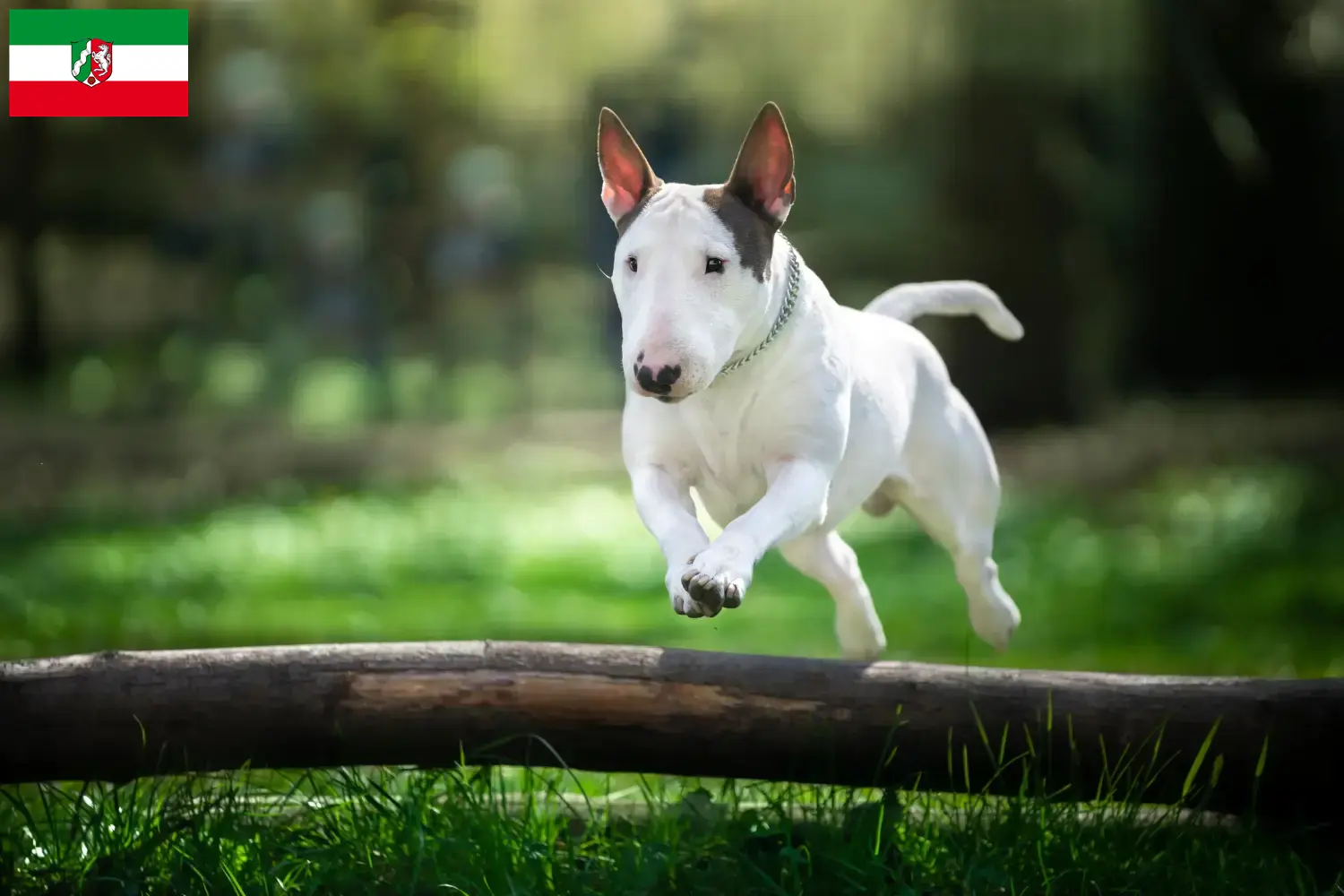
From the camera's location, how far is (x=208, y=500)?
9.35 meters

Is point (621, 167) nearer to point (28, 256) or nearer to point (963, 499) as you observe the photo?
point (963, 499)

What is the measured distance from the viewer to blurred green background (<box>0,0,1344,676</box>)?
7.42 metres

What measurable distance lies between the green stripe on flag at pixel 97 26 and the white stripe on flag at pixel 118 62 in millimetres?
20

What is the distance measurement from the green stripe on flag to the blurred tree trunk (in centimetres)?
637

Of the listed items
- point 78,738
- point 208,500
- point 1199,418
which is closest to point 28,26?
point 78,738

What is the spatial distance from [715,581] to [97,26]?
2.78 m

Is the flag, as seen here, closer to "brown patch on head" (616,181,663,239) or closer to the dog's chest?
"brown patch on head" (616,181,663,239)

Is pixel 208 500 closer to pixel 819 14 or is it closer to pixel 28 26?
pixel 819 14

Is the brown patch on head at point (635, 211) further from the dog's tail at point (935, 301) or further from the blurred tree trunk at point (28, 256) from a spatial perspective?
the blurred tree trunk at point (28, 256)

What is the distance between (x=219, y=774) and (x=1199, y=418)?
8599 mm

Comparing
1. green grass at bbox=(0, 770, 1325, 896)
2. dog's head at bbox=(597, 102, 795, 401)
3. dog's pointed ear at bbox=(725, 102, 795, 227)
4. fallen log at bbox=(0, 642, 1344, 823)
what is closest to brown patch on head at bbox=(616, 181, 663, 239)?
dog's head at bbox=(597, 102, 795, 401)

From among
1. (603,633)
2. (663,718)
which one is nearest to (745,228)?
(663,718)

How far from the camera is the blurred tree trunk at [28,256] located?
9.72m

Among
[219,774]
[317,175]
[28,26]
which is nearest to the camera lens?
[219,774]
